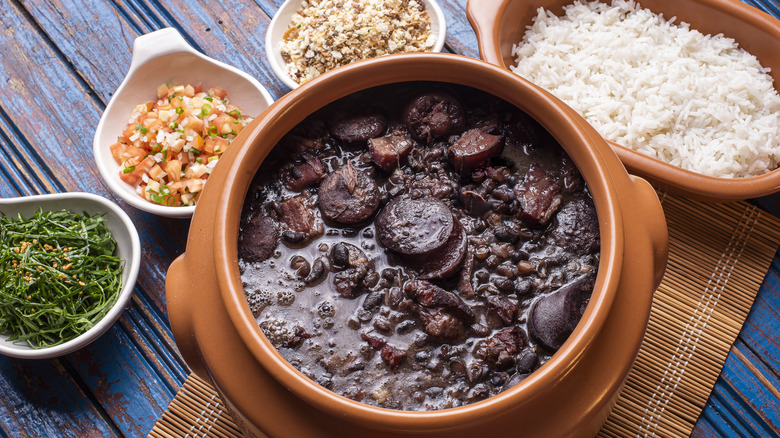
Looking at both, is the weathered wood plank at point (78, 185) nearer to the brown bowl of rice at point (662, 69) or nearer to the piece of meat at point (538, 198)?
the piece of meat at point (538, 198)

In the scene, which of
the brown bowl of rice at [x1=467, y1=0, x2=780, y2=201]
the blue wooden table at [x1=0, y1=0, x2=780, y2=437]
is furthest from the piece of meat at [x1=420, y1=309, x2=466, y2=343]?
the blue wooden table at [x1=0, y1=0, x2=780, y2=437]

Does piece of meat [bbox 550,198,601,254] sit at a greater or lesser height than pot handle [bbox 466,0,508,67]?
lesser

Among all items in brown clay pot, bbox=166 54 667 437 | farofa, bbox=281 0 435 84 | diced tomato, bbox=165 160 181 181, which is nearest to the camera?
brown clay pot, bbox=166 54 667 437

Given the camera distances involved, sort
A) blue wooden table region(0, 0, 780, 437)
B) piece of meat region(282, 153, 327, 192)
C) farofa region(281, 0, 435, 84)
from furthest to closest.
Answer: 1. farofa region(281, 0, 435, 84)
2. blue wooden table region(0, 0, 780, 437)
3. piece of meat region(282, 153, 327, 192)

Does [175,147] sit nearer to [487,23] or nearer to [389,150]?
[389,150]

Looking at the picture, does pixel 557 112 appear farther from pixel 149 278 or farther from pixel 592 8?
pixel 149 278

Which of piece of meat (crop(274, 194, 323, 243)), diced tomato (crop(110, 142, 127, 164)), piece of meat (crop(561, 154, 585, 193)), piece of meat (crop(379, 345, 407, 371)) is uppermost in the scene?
piece of meat (crop(561, 154, 585, 193))

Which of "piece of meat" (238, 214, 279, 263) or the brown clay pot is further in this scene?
"piece of meat" (238, 214, 279, 263)

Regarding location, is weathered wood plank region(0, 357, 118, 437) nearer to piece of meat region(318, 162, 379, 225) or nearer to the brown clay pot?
the brown clay pot
